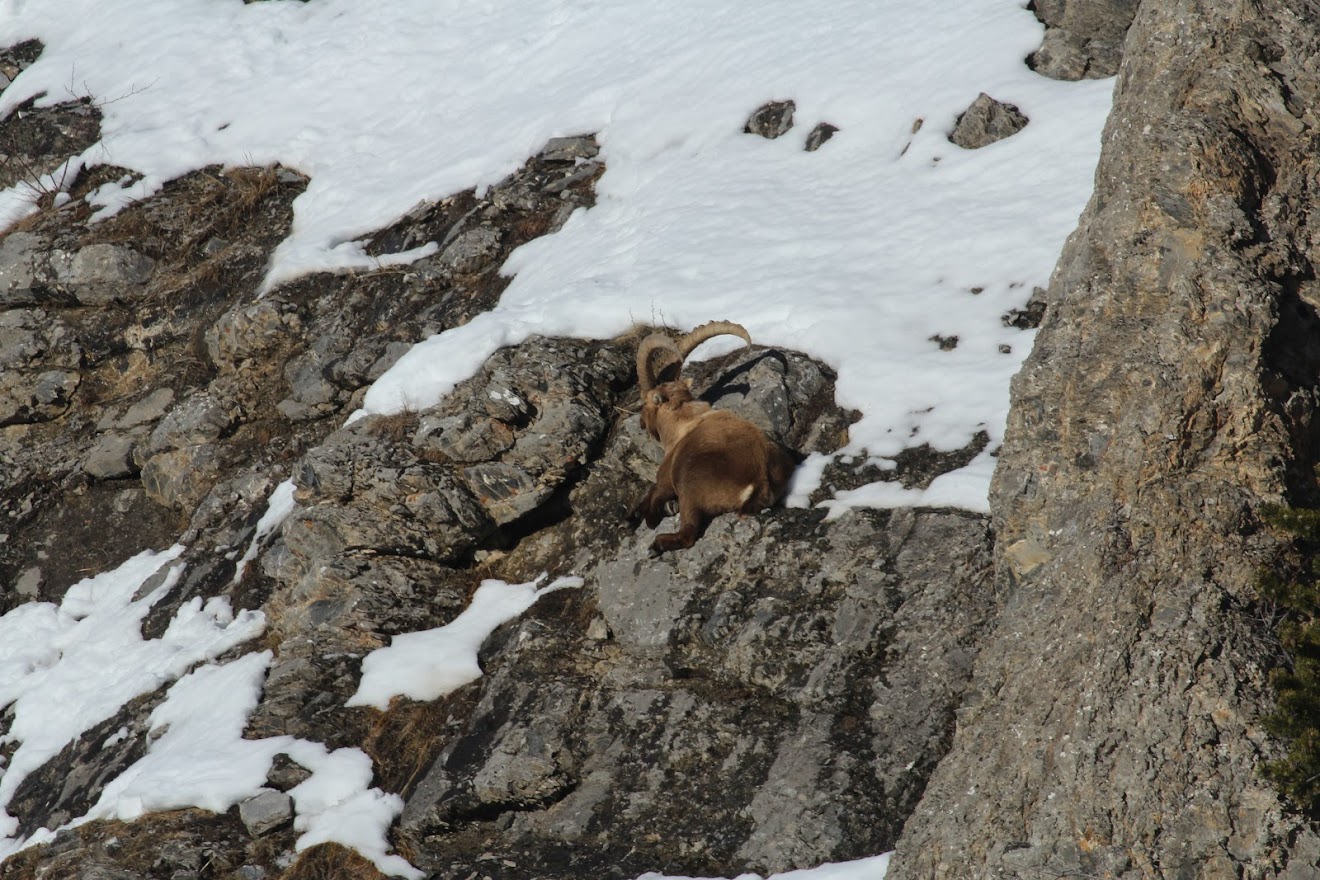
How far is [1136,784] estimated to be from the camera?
4.51m

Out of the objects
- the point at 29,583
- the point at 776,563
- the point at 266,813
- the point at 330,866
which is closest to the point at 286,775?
the point at 266,813

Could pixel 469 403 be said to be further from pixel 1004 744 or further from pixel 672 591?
pixel 1004 744

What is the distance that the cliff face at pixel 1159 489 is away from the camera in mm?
4488

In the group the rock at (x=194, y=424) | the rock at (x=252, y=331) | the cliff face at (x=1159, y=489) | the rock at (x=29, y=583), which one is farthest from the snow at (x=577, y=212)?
the cliff face at (x=1159, y=489)

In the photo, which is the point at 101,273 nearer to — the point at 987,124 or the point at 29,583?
the point at 29,583

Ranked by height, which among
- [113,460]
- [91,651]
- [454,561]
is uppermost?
[454,561]

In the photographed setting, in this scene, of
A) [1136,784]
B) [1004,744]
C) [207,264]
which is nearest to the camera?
[1136,784]

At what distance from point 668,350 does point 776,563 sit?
2.81 metres

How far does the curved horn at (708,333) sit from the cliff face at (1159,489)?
162 inches

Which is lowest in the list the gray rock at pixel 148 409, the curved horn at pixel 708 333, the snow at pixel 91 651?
the snow at pixel 91 651

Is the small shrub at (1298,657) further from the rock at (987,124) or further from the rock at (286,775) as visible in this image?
the rock at (987,124)

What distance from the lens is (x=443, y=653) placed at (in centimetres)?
966

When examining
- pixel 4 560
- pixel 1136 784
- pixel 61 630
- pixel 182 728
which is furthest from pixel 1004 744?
pixel 4 560

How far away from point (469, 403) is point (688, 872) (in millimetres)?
→ 5331
